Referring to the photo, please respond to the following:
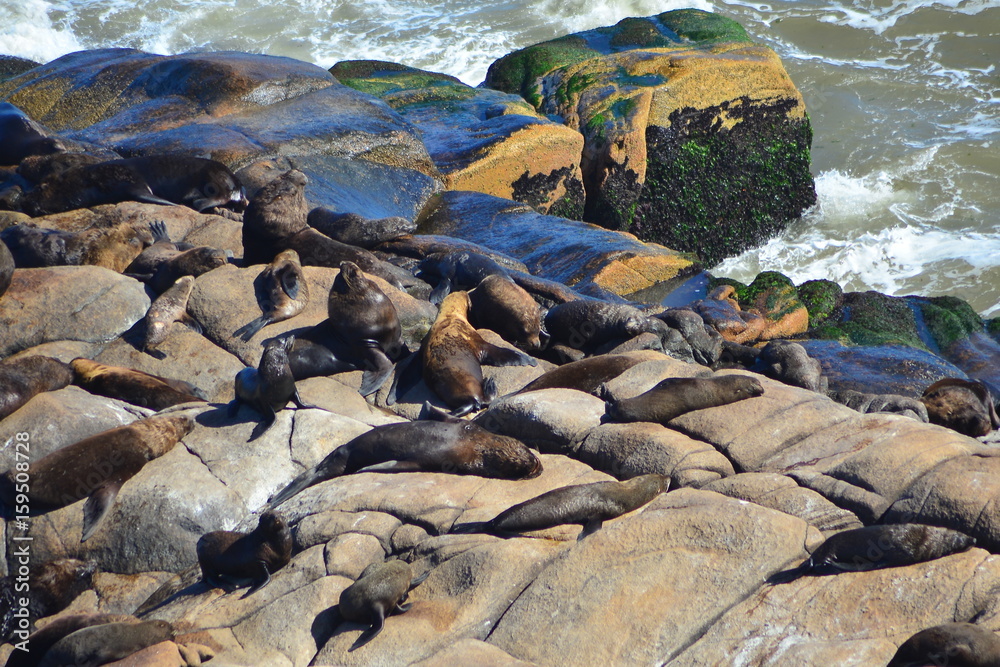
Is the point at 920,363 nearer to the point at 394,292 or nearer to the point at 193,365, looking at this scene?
the point at 394,292

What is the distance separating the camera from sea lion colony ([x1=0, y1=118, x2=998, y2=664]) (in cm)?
537

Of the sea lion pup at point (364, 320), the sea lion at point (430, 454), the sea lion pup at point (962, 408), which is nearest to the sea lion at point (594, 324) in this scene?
the sea lion pup at point (364, 320)

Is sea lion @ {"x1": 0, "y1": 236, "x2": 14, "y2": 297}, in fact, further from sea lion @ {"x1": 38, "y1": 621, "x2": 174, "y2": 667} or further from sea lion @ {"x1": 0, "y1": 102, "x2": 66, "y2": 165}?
sea lion @ {"x1": 38, "y1": 621, "x2": 174, "y2": 667}

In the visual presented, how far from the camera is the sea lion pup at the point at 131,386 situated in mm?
7617

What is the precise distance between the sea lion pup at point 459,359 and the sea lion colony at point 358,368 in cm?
2

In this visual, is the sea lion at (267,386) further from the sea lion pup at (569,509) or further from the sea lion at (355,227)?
the sea lion at (355,227)

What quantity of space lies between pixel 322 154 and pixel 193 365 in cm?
635

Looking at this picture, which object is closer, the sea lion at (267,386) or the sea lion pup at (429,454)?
the sea lion pup at (429,454)

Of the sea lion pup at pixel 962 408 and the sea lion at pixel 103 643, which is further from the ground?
the sea lion at pixel 103 643

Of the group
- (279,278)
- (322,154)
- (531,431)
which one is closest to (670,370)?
(531,431)

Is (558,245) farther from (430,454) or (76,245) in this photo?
(430,454)

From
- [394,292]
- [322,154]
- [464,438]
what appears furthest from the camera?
[322,154]

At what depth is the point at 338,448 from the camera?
671 centimetres

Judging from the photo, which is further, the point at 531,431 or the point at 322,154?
the point at 322,154
